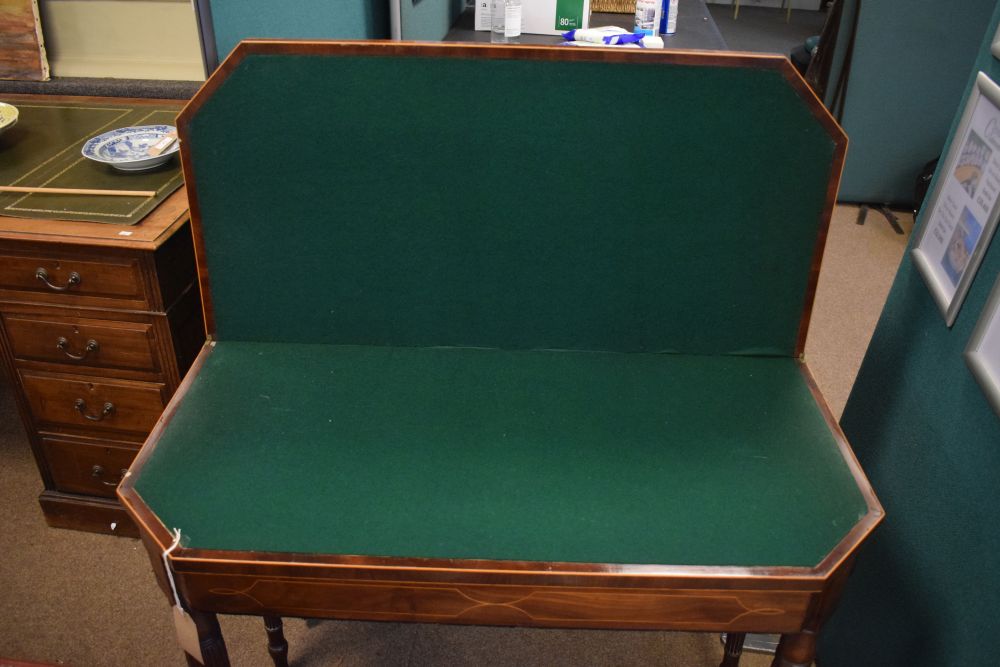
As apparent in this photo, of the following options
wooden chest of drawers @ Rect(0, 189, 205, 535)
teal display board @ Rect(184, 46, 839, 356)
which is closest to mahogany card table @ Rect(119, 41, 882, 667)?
teal display board @ Rect(184, 46, 839, 356)

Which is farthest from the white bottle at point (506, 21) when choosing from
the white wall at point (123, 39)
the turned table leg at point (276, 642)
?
the turned table leg at point (276, 642)

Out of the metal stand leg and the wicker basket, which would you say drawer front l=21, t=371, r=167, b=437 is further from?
the metal stand leg

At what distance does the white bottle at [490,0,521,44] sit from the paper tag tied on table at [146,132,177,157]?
1285mm

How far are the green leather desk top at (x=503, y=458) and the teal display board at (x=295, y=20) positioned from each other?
0.81 meters

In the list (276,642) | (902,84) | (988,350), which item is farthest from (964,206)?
(902,84)

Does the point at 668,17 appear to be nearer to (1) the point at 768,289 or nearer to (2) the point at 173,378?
(1) the point at 768,289

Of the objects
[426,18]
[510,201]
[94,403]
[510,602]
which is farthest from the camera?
[426,18]

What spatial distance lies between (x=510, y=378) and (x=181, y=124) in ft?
2.21

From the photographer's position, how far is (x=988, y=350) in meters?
Answer: 1.07

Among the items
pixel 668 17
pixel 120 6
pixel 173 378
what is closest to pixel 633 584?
pixel 173 378

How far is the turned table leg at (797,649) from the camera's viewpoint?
1.12m

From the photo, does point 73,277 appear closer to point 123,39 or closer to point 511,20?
point 123,39

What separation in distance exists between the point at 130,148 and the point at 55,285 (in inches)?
15.4

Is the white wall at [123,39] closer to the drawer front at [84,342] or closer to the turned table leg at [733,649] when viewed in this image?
the drawer front at [84,342]
